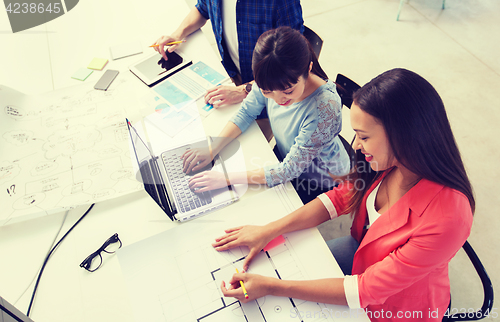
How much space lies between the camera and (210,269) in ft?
3.08

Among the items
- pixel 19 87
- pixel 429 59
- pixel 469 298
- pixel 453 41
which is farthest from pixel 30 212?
pixel 453 41

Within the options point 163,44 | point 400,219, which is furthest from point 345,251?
point 163,44

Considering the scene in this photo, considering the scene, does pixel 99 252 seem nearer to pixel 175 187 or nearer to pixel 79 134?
pixel 175 187

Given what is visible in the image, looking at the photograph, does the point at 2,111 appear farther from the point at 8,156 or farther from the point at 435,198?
the point at 435,198

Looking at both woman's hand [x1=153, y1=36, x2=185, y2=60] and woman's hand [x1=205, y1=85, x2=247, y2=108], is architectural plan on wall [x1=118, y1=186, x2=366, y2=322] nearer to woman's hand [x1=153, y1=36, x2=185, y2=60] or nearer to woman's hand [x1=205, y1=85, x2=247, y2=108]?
woman's hand [x1=205, y1=85, x2=247, y2=108]

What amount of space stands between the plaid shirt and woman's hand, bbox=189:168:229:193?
0.82 meters

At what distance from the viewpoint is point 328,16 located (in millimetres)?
3129

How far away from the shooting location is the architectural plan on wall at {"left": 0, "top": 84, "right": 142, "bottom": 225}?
111cm

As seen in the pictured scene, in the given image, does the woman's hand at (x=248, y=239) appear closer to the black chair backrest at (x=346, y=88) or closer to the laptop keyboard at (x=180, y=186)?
the laptop keyboard at (x=180, y=186)

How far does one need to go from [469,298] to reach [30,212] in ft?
6.73

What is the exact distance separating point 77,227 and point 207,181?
18.7 inches

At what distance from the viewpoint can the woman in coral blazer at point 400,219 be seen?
0.78 meters

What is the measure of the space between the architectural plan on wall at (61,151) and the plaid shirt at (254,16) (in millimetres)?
688

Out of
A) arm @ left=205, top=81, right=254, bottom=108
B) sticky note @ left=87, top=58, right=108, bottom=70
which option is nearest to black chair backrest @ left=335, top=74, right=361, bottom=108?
arm @ left=205, top=81, right=254, bottom=108
